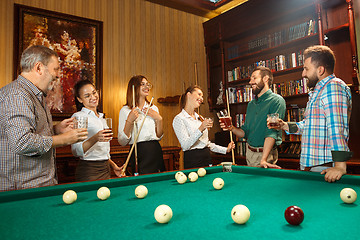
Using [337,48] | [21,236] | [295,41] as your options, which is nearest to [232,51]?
[295,41]

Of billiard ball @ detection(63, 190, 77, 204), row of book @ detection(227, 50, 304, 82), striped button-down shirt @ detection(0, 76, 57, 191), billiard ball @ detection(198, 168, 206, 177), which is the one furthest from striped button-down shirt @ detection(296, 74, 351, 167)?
row of book @ detection(227, 50, 304, 82)

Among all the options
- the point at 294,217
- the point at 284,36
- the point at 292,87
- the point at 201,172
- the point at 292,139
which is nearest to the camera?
the point at 294,217

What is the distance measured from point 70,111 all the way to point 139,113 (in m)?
1.81

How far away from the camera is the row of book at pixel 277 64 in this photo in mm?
4242

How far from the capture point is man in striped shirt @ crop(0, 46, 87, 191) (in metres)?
1.66

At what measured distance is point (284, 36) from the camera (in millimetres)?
4422

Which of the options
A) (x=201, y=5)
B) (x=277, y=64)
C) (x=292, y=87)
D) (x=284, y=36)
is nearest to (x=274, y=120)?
(x=292, y=87)

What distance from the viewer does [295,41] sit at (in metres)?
4.22

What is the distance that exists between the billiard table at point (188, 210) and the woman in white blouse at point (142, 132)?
2.96 feet

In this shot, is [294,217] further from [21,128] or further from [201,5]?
[201,5]

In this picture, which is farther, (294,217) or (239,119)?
(239,119)

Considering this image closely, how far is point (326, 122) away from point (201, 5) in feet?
14.4

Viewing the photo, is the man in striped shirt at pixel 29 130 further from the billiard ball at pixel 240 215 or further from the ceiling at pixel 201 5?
the ceiling at pixel 201 5

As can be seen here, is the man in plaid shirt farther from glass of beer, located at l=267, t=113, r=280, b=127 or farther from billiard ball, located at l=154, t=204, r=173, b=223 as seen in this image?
billiard ball, located at l=154, t=204, r=173, b=223
